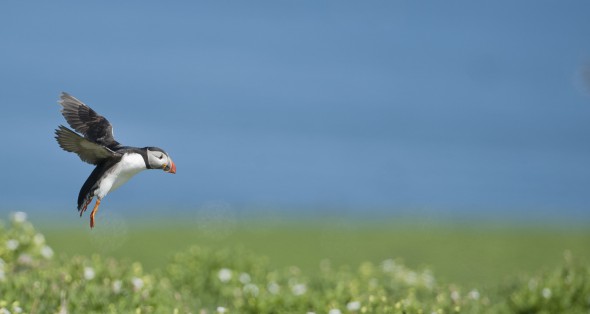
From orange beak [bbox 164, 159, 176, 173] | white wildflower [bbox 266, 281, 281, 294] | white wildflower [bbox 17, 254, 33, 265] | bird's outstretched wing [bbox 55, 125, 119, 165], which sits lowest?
orange beak [bbox 164, 159, 176, 173]

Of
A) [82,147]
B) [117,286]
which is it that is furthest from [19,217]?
[82,147]

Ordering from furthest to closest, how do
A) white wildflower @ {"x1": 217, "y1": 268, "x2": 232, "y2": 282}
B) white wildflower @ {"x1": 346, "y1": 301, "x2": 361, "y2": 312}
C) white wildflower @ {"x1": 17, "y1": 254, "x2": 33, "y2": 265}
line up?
white wildflower @ {"x1": 17, "y1": 254, "x2": 33, "y2": 265} < white wildflower @ {"x1": 217, "y1": 268, "x2": 232, "y2": 282} < white wildflower @ {"x1": 346, "y1": 301, "x2": 361, "y2": 312}

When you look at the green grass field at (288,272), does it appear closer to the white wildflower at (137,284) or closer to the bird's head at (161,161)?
the white wildflower at (137,284)

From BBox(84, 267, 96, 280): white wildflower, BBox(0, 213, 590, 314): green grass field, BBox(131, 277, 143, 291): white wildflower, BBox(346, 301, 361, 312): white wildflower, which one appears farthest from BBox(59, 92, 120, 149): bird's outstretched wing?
BBox(84, 267, 96, 280): white wildflower

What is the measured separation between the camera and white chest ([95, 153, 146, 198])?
9.95ft

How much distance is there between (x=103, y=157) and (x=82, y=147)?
9cm

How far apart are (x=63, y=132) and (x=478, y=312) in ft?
16.2

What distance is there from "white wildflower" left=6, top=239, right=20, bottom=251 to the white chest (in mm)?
5624

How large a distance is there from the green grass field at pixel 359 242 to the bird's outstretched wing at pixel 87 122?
302 inches

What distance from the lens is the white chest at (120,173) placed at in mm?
3033

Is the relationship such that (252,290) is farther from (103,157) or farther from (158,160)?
(158,160)

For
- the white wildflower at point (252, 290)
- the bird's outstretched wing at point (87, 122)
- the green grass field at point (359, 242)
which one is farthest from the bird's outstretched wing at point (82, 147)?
the green grass field at point (359, 242)

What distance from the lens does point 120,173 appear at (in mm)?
3080

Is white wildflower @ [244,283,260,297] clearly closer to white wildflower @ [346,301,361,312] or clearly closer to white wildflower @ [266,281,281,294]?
white wildflower @ [266,281,281,294]
